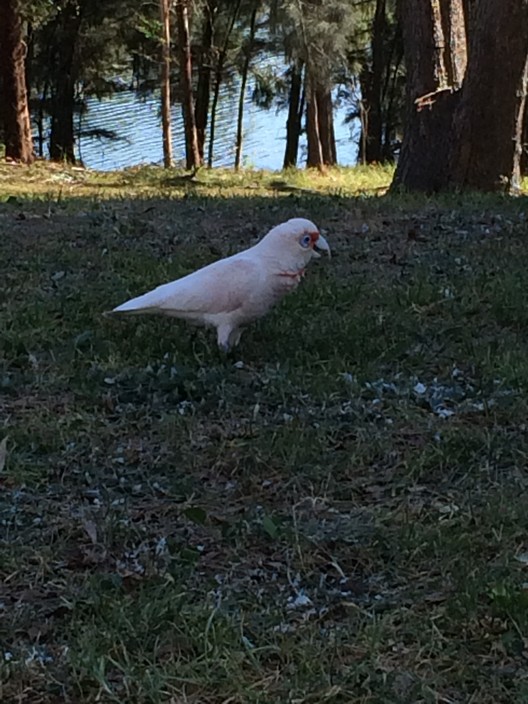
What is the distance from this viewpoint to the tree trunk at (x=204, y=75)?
20.5 metres

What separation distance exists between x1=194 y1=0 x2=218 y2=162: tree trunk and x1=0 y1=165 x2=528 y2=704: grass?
650 inches

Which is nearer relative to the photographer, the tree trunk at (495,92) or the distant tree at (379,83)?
the tree trunk at (495,92)

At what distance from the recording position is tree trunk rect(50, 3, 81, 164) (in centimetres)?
1759

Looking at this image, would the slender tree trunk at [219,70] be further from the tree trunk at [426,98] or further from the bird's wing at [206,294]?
the bird's wing at [206,294]

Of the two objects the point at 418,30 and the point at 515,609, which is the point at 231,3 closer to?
the point at 418,30

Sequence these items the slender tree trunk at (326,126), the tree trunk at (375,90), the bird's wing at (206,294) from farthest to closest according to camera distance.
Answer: the tree trunk at (375,90) → the slender tree trunk at (326,126) → the bird's wing at (206,294)

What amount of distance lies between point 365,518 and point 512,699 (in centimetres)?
81

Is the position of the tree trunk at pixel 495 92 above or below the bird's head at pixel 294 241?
above

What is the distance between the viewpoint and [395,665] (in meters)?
1.92

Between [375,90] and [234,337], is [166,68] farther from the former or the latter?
[234,337]

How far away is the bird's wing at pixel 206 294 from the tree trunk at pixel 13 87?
8839 millimetres

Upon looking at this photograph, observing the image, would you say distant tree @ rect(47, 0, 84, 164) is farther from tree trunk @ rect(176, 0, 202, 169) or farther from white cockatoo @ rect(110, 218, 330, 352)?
white cockatoo @ rect(110, 218, 330, 352)

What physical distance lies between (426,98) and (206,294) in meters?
5.42

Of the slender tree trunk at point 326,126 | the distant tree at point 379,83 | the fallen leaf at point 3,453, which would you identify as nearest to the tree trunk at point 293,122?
the distant tree at point 379,83
